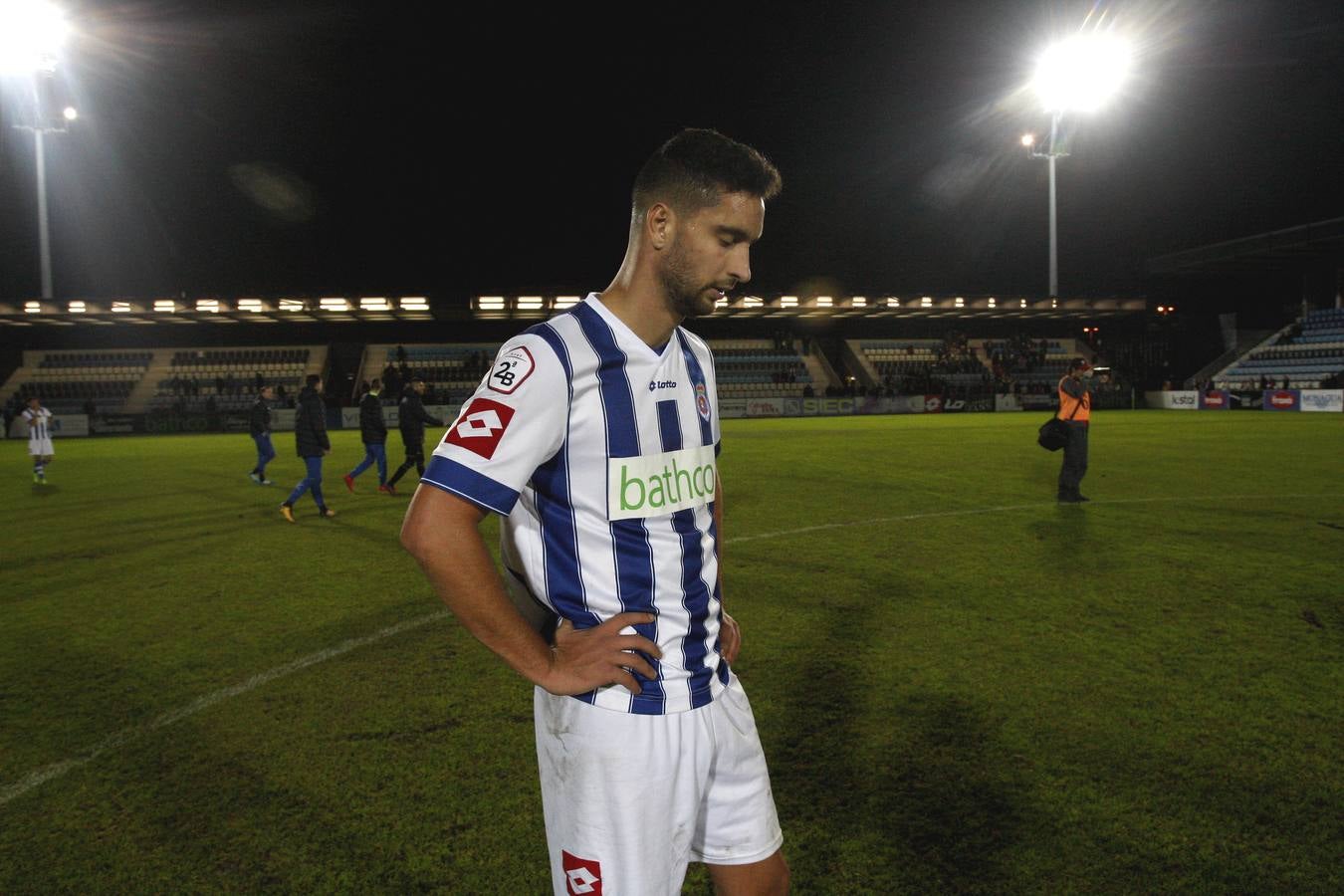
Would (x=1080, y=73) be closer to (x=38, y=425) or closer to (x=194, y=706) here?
(x=38, y=425)

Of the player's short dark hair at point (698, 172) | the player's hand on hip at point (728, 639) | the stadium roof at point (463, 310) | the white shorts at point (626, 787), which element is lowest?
the white shorts at point (626, 787)

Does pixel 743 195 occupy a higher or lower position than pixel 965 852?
higher

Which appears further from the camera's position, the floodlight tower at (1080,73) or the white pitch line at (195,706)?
the floodlight tower at (1080,73)

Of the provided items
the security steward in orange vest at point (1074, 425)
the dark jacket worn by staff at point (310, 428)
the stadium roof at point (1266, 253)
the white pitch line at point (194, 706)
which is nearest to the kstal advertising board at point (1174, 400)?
the stadium roof at point (1266, 253)

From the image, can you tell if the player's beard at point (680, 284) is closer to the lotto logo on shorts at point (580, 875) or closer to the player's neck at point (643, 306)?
the player's neck at point (643, 306)

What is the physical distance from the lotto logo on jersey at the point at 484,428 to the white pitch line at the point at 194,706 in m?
3.34

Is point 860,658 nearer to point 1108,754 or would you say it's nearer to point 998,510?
point 1108,754

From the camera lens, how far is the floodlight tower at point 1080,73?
114 ft

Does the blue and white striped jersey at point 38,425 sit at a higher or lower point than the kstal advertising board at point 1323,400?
higher

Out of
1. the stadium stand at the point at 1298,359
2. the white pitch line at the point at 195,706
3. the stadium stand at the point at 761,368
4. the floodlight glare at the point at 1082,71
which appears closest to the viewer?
the white pitch line at the point at 195,706

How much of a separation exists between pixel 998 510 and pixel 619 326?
30.4 ft

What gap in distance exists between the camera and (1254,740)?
350cm

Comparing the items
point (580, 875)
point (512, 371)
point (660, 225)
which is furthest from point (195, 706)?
point (660, 225)

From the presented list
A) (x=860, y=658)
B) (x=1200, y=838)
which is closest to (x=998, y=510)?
(x=860, y=658)
